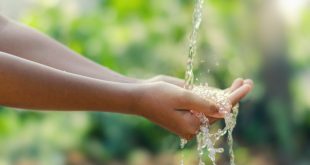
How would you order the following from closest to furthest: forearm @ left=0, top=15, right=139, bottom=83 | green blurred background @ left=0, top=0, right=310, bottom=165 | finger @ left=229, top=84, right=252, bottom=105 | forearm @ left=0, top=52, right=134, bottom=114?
forearm @ left=0, top=52, right=134, bottom=114, finger @ left=229, top=84, right=252, bottom=105, forearm @ left=0, top=15, right=139, bottom=83, green blurred background @ left=0, top=0, right=310, bottom=165

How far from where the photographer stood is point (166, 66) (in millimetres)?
5273

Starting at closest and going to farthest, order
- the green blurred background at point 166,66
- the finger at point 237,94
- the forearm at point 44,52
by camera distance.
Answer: the finger at point 237,94 < the forearm at point 44,52 < the green blurred background at point 166,66

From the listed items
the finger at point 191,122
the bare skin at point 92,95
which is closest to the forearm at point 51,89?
the bare skin at point 92,95

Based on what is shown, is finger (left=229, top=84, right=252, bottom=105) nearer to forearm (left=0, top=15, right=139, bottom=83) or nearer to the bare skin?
the bare skin

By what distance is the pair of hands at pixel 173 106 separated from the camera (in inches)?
60.3

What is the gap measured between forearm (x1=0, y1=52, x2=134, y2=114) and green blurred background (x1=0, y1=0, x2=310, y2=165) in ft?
8.69

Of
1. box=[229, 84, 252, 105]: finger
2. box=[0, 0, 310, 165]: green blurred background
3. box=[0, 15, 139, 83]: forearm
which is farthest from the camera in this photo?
box=[0, 0, 310, 165]: green blurred background

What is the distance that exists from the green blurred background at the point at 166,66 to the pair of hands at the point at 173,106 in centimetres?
260

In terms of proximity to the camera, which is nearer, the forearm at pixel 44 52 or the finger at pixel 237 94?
the finger at pixel 237 94

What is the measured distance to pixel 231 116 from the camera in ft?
5.40

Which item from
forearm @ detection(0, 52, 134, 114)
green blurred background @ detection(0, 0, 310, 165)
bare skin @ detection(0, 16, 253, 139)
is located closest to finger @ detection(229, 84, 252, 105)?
bare skin @ detection(0, 16, 253, 139)

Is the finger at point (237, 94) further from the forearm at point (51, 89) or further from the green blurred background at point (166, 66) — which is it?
the green blurred background at point (166, 66)

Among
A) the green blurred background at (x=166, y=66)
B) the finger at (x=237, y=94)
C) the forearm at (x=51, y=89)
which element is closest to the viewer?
the forearm at (x=51, y=89)

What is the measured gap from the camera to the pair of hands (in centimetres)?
153
